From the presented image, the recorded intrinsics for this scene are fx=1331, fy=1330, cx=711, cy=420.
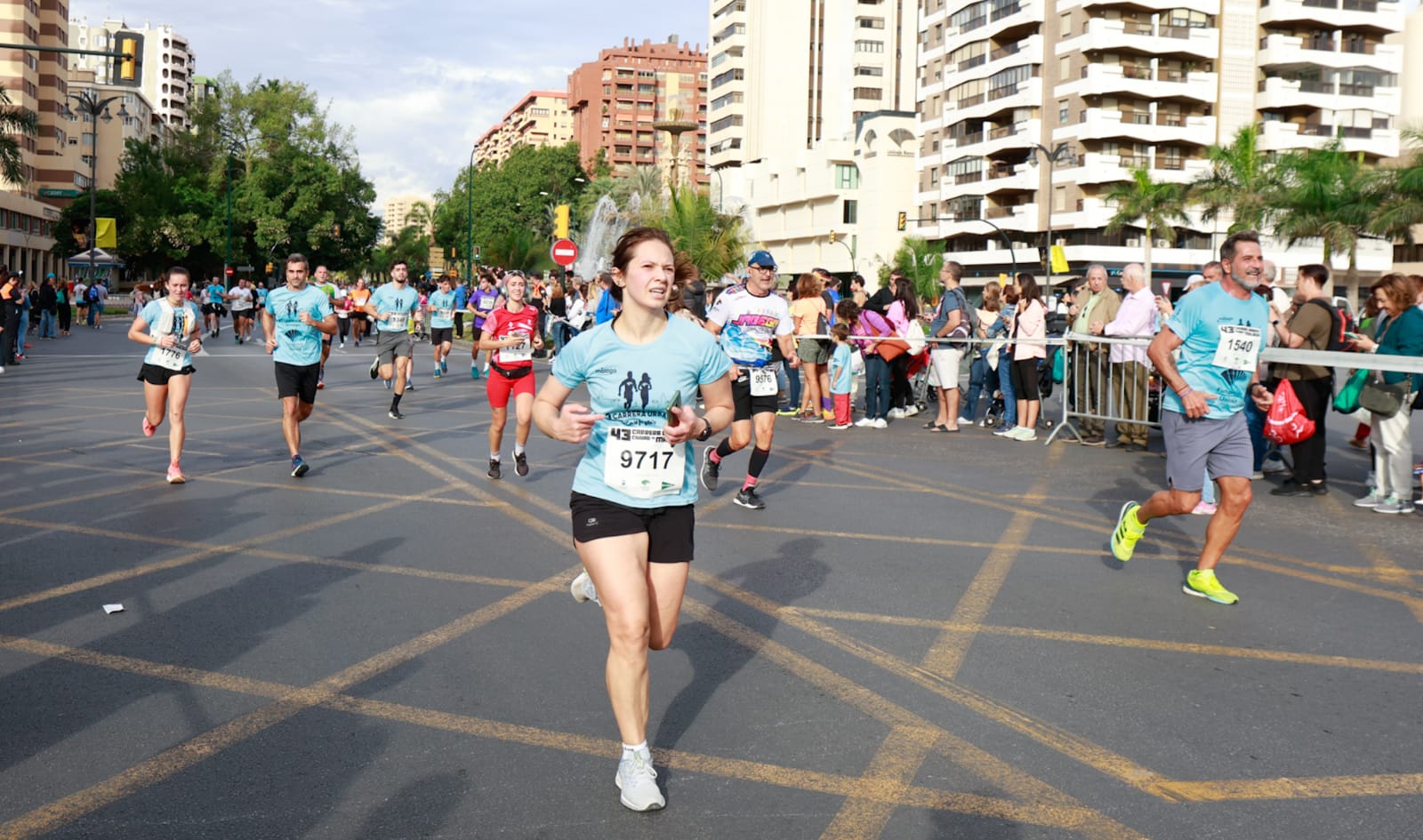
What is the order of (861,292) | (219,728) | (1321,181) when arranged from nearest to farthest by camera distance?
1. (219,728)
2. (861,292)
3. (1321,181)

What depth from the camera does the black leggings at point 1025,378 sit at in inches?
587

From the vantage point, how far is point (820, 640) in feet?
19.6

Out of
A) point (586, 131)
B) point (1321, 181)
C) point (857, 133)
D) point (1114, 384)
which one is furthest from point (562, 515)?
point (586, 131)

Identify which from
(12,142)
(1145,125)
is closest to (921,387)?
(12,142)

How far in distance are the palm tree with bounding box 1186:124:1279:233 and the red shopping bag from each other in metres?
43.5

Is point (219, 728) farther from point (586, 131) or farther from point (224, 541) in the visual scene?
point (586, 131)

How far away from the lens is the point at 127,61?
912 inches

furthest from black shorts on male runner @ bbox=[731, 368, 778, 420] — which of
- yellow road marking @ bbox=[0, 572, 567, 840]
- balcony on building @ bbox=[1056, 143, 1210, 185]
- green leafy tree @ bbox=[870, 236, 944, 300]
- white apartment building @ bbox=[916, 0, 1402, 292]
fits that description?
green leafy tree @ bbox=[870, 236, 944, 300]

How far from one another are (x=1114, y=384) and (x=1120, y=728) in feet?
31.3

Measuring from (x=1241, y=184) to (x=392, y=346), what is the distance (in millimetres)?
44456

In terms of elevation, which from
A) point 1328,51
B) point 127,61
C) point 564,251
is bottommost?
point 564,251

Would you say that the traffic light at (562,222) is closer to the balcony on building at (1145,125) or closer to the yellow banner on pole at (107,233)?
the yellow banner on pole at (107,233)

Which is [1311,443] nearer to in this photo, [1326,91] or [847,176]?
[1326,91]

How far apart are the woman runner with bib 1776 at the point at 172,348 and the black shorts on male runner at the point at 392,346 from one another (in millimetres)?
6393
